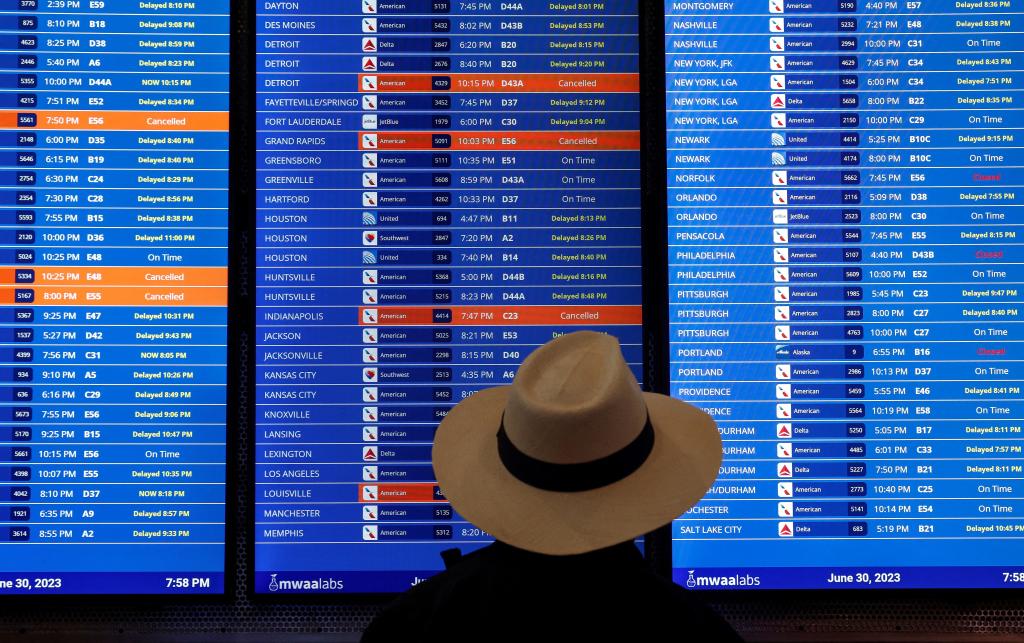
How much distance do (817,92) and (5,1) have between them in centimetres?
219

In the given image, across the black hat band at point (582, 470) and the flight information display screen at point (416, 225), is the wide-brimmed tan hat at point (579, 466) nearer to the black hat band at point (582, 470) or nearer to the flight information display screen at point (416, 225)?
the black hat band at point (582, 470)

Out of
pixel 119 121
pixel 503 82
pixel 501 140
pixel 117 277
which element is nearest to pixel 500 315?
pixel 501 140

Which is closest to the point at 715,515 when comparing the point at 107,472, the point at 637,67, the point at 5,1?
the point at 637,67

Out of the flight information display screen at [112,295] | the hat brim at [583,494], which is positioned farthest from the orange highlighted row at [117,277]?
the hat brim at [583,494]

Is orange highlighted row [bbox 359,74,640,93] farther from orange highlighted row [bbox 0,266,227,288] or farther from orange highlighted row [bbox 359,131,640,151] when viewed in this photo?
orange highlighted row [bbox 0,266,227,288]

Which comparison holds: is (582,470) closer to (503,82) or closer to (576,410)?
(576,410)

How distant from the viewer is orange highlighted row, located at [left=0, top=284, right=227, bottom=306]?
207 cm

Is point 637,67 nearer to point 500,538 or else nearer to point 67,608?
point 500,538

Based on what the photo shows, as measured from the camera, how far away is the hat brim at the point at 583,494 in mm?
1144

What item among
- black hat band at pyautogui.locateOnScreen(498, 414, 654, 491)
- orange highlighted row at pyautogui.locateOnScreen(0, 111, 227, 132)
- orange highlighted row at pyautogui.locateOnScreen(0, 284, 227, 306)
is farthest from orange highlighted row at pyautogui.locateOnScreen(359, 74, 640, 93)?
black hat band at pyautogui.locateOnScreen(498, 414, 654, 491)

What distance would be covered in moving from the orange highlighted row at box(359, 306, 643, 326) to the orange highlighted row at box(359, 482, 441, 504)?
1.38 feet

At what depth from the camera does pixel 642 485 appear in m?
1.21

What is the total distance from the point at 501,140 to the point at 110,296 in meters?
1.11

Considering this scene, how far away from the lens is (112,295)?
2.07 metres
